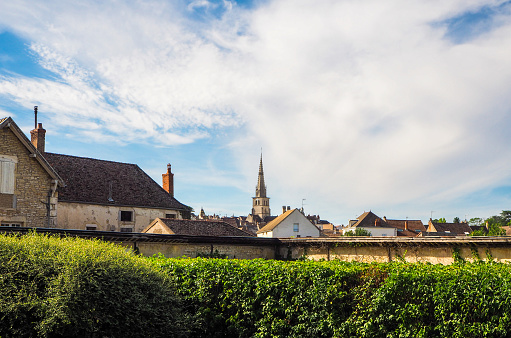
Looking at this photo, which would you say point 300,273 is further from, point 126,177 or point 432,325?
point 126,177

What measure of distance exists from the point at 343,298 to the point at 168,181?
30.8 meters

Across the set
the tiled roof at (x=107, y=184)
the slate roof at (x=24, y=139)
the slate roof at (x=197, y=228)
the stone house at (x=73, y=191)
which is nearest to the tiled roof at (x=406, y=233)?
the stone house at (x=73, y=191)

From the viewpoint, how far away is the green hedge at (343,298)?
28.5ft

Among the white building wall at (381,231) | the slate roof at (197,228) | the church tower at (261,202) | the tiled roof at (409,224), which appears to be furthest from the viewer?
the church tower at (261,202)

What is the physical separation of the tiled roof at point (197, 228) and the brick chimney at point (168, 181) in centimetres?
1196

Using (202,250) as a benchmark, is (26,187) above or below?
above

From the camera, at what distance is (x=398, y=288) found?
940 cm

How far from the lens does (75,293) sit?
8.91m

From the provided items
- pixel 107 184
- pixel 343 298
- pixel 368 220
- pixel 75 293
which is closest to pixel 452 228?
pixel 368 220

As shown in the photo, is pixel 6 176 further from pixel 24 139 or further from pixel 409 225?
pixel 409 225

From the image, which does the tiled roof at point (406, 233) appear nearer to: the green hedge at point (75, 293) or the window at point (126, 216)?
the window at point (126, 216)

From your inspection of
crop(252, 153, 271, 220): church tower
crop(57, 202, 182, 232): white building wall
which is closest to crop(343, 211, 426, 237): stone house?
crop(57, 202, 182, 232): white building wall

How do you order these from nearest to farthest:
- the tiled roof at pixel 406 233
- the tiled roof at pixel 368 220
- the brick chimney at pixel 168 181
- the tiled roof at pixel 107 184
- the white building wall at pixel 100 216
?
1. the white building wall at pixel 100 216
2. the tiled roof at pixel 107 184
3. the brick chimney at pixel 168 181
4. the tiled roof at pixel 368 220
5. the tiled roof at pixel 406 233

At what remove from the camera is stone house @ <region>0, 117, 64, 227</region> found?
78.7 ft
